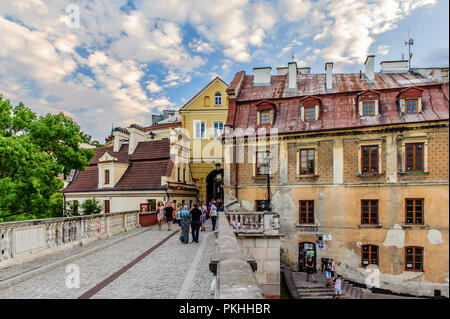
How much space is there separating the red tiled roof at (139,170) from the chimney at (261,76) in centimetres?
1088

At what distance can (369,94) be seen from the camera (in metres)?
21.4

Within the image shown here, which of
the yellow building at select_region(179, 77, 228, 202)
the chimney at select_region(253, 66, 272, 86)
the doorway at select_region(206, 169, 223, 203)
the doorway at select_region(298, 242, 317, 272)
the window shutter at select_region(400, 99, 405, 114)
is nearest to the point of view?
the window shutter at select_region(400, 99, 405, 114)

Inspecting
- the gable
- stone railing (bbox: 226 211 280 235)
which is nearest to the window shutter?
stone railing (bbox: 226 211 280 235)

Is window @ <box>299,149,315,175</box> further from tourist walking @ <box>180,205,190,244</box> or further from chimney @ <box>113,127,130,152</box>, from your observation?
chimney @ <box>113,127,130,152</box>

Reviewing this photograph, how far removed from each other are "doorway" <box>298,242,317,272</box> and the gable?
17262mm

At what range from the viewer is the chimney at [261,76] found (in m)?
27.1

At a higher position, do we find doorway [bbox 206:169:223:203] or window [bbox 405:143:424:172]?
window [bbox 405:143:424:172]

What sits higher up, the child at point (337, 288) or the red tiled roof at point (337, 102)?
the red tiled roof at point (337, 102)

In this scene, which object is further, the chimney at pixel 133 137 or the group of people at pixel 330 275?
the chimney at pixel 133 137

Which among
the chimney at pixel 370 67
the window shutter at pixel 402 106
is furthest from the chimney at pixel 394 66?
the window shutter at pixel 402 106

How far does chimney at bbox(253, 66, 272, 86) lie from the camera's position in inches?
1067

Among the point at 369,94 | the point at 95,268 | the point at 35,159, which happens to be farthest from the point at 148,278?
the point at 369,94

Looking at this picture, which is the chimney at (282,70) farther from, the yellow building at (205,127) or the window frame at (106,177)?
the window frame at (106,177)
